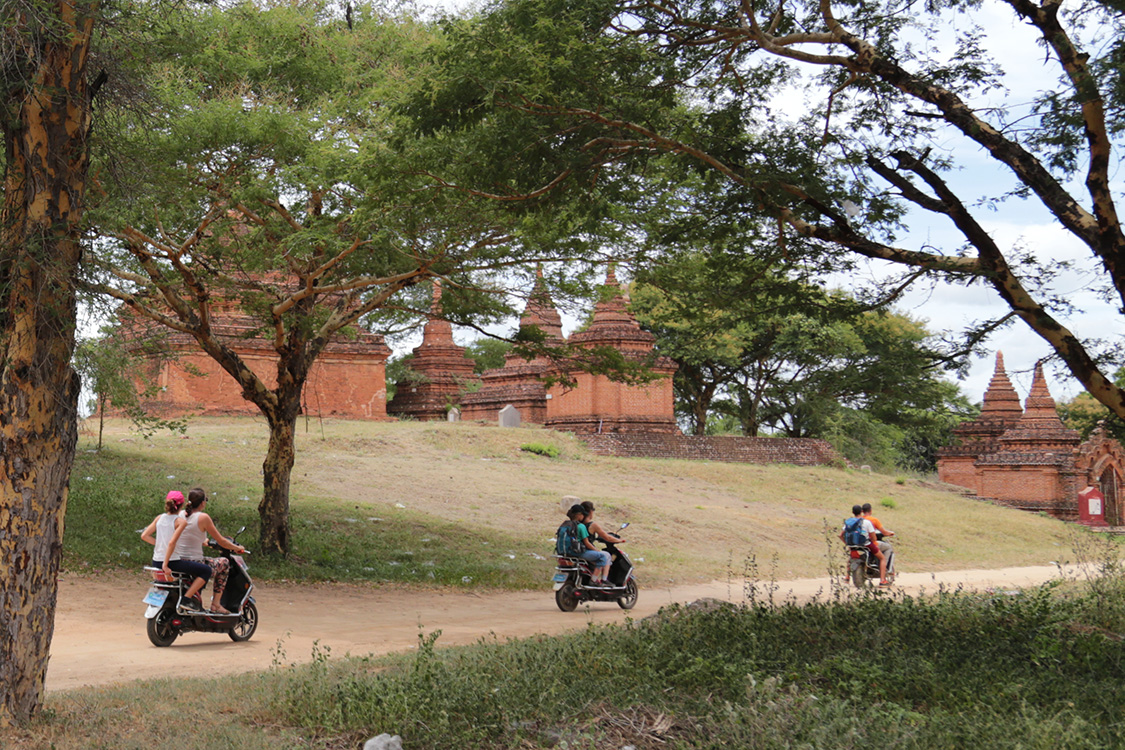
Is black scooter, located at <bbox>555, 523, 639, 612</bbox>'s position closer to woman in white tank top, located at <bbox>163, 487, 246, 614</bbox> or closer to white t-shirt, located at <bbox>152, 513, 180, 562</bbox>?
woman in white tank top, located at <bbox>163, 487, 246, 614</bbox>

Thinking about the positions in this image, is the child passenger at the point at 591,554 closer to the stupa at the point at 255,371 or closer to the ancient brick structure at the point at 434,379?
the stupa at the point at 255,371

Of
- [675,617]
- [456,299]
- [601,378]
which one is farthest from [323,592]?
[601,378]

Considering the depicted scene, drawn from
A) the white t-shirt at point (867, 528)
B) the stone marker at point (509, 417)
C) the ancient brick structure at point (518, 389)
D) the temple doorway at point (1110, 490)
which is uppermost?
the ancient brick structure at point (518, 389)

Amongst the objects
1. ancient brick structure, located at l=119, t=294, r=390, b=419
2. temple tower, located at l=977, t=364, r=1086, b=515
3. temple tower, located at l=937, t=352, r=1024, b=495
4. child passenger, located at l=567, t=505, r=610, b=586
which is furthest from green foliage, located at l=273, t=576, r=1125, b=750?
temple tower, located at l=937, t=352, r=1024, b=495

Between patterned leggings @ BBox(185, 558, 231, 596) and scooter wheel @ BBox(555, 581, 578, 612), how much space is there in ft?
13.3

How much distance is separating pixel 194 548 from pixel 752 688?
5.65 m

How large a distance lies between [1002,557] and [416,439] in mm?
14776

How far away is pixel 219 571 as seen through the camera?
31.1 ft

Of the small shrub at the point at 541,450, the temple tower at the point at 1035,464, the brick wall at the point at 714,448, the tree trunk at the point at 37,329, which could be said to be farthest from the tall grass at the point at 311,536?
the temple tower at the point at 1035,464

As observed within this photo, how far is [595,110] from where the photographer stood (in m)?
9.27

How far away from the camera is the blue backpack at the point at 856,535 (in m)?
14.4

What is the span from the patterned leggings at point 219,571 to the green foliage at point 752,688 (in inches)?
87.0

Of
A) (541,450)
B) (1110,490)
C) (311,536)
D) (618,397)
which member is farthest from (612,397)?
(1110,490)

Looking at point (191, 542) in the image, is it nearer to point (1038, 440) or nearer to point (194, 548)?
point (194, 548)
